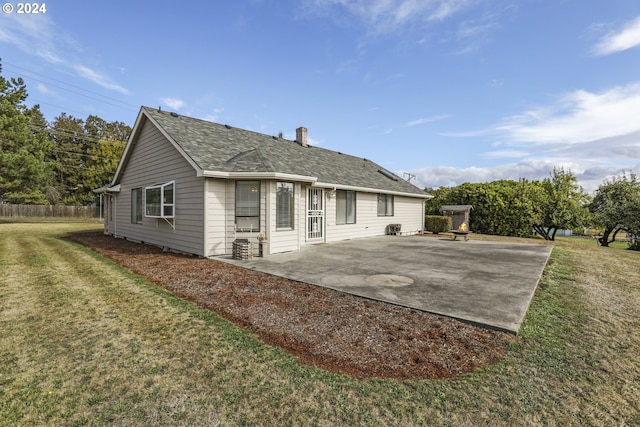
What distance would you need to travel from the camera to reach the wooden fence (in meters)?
30.4

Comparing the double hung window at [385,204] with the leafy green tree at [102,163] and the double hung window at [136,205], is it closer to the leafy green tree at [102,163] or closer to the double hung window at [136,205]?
the double hung window at [136,205]

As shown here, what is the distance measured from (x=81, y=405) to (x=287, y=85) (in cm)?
1548

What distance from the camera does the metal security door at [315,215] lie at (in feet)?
39.7

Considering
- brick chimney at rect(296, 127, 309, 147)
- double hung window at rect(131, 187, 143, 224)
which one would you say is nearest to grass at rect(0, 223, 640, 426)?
double hung window at rect(131, 187, 143, 224)

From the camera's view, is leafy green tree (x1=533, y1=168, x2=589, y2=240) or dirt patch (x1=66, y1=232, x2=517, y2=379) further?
leafy green tree (x1=533, y1=168, x2=589, y2=240)

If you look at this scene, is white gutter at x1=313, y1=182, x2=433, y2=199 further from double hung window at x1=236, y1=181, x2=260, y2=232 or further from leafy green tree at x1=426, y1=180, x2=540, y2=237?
leafy green tree at x1=426, y1=180, x2=540, y2=237

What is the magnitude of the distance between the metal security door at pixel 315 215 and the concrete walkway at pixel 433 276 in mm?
1920

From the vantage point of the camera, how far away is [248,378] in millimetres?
2764

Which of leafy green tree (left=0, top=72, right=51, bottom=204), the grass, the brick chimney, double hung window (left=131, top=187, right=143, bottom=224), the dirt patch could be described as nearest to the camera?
the grass

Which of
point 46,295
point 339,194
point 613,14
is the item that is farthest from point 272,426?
point 613,14

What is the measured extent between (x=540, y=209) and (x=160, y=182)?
71.3ft

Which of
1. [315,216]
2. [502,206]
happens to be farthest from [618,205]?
[315,216]

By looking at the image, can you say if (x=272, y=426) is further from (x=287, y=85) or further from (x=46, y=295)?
(x=287, y=85)

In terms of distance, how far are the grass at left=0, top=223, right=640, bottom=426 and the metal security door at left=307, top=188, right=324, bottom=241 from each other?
308 inches
